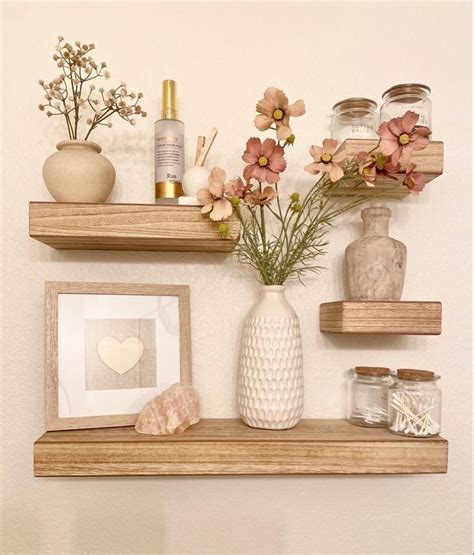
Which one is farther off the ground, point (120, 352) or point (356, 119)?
point (356, 119)

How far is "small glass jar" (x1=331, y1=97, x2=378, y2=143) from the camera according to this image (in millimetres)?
656

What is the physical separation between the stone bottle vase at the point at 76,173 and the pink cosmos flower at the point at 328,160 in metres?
0.28

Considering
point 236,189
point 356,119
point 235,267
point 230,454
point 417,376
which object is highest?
point 356,119

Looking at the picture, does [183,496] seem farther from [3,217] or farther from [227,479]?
[3,217]

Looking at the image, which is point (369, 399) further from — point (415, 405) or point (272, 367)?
point (272, 367)

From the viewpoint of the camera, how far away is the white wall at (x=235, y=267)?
2.28ft

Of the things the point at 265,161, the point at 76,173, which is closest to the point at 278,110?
the point at 265,161

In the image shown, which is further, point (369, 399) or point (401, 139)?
point (369, 399)

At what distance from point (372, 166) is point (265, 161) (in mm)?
147

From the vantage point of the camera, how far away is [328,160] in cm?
59

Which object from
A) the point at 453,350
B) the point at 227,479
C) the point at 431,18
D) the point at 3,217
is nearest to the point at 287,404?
the point at 227,479

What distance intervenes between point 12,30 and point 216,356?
0.62m

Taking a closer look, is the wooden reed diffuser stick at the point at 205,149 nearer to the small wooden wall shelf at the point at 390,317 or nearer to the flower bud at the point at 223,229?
the flower bud at the point at 223,229

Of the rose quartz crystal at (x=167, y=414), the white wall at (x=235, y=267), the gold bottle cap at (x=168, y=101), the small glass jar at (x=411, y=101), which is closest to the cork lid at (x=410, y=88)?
the small glass jar at (x=411, y=101)
